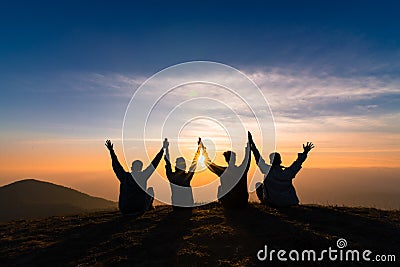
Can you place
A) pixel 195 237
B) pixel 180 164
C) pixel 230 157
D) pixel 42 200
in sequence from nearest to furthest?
pixel 195 237 < pixel 230 157 < pixel 180 164 < pixel 42 200

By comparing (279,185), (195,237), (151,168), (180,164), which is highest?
(180,164)

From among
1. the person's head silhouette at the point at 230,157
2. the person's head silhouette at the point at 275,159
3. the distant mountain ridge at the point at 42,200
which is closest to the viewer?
the person's head silhouette at the point at 230,157

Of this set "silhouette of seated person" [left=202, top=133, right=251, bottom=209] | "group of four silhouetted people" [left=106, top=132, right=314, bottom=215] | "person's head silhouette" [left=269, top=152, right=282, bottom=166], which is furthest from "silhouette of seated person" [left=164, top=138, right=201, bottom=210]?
"person's head silhouette" [left=269, top=152, right=282, bottom=166]

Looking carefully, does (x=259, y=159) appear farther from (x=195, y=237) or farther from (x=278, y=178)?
(x=195, y=237)

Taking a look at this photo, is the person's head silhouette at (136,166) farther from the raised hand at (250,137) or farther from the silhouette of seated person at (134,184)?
the raised hand at (250,137)

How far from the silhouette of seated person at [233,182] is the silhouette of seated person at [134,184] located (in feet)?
11.2

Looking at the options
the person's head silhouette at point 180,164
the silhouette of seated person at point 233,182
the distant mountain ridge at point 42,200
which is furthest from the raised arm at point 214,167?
the distant mountain ridge at point 42,200

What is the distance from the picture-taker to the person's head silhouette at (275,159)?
58.6 feet

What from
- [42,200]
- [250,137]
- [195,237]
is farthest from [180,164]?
[42,200]

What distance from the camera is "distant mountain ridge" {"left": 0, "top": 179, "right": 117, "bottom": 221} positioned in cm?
6411

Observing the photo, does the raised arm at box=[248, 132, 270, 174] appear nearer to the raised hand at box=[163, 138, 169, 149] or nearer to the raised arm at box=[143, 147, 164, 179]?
the raised hand at box=[163, 138, 169, 149]

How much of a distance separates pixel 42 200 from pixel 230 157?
6885 centimetres

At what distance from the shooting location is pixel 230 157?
1675cm

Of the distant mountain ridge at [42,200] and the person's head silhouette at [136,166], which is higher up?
the person's head silhouette at [136,166]
